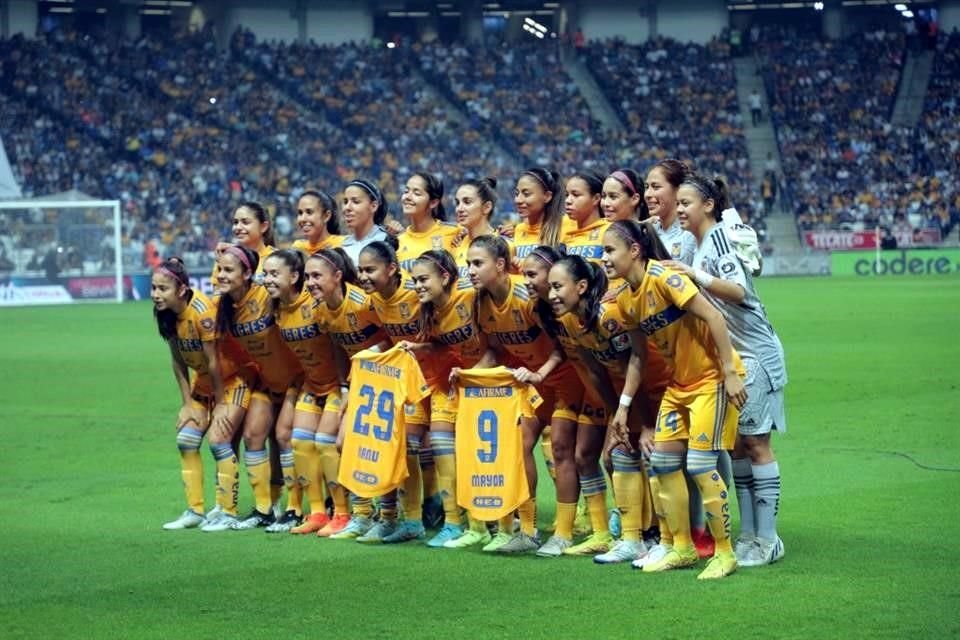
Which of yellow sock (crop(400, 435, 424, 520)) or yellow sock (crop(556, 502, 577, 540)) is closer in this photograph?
yellow sock (crop(556, 502, 577, 540))

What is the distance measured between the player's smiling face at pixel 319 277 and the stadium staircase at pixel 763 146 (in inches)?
1587

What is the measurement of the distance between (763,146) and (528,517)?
47750mm

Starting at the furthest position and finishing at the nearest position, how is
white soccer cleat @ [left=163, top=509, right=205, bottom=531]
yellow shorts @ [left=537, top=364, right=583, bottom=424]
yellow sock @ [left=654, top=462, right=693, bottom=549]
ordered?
white soccer cleat @ [left=163, top=509, right=205, bottom=531], yellow shorts @ [left=537, top=364, right=583, bottom=424], yellow sock @ [left=654, top=462, right=693, bottom=549]

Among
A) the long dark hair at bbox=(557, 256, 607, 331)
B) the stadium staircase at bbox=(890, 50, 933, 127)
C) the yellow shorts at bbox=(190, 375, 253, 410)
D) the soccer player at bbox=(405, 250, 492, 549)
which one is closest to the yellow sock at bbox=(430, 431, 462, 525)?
the soccer player at bbox=(405, 250, 492, 549)

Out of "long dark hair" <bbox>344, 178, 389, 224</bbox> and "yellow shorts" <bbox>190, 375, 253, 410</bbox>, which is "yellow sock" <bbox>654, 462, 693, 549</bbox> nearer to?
"yellow shorts" <bbox>190, 375, 253, 410</bbox>

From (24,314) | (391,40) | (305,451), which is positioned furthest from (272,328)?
(391,40)

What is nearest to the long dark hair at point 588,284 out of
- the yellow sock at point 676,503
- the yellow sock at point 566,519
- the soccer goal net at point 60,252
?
the yellow sock at point 676,503

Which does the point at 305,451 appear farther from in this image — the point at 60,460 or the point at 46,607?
the point at 60,460

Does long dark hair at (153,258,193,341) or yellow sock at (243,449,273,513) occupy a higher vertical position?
long dark hair at (153,258,193,341)

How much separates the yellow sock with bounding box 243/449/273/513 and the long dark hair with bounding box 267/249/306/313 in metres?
1.01

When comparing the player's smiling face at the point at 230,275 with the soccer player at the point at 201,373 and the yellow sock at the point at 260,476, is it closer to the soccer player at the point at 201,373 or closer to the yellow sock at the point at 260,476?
the soccer player at the point at 201,373

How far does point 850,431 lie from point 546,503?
4128 mm

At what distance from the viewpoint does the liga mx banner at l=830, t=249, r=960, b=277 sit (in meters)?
46.4

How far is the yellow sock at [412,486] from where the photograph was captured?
9805mm
